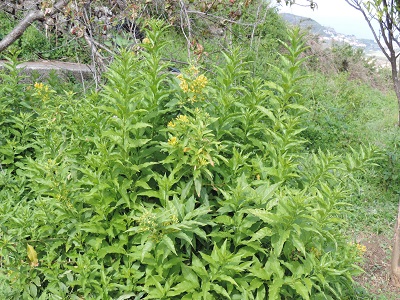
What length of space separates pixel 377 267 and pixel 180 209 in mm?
2519

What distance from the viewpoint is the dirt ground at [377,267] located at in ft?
11.9

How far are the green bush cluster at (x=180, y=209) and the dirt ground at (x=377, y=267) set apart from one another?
1.06m

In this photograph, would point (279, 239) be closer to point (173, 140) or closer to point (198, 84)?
point (173, 140)

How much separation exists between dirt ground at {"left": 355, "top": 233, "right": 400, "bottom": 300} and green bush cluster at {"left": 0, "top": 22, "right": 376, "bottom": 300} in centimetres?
106

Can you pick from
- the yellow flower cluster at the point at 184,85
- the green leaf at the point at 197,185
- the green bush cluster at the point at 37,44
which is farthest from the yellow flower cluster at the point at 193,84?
the green bush cluster at the point at 37,44

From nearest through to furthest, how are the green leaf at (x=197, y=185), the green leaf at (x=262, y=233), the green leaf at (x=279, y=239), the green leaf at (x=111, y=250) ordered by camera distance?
the green leaf at (x=279, y=239) < the green leaf at (x=262, y=233) < the green leaf at (x=197, y=185) < the green leaf at (x=111, y=250)

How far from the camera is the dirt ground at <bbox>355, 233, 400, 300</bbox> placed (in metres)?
3.62

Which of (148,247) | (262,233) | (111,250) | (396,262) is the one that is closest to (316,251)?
(262,233)

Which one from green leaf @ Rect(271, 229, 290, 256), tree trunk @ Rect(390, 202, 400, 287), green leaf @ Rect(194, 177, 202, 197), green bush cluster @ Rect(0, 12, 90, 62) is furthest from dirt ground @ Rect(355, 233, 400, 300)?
green bush cluster @ Rect(0, 12, 90, 62)

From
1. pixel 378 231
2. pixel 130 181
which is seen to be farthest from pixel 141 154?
pixel 378 231

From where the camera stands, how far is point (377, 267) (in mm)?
3934

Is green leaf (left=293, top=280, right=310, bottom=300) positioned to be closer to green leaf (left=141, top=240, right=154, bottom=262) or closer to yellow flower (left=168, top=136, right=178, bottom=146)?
green leaf (left=141, top=240, right=154, bottom=262)

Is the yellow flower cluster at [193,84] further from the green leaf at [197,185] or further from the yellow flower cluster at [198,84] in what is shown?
the green leaf at [197,185]

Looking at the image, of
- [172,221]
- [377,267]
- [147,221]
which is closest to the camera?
[147,221]
